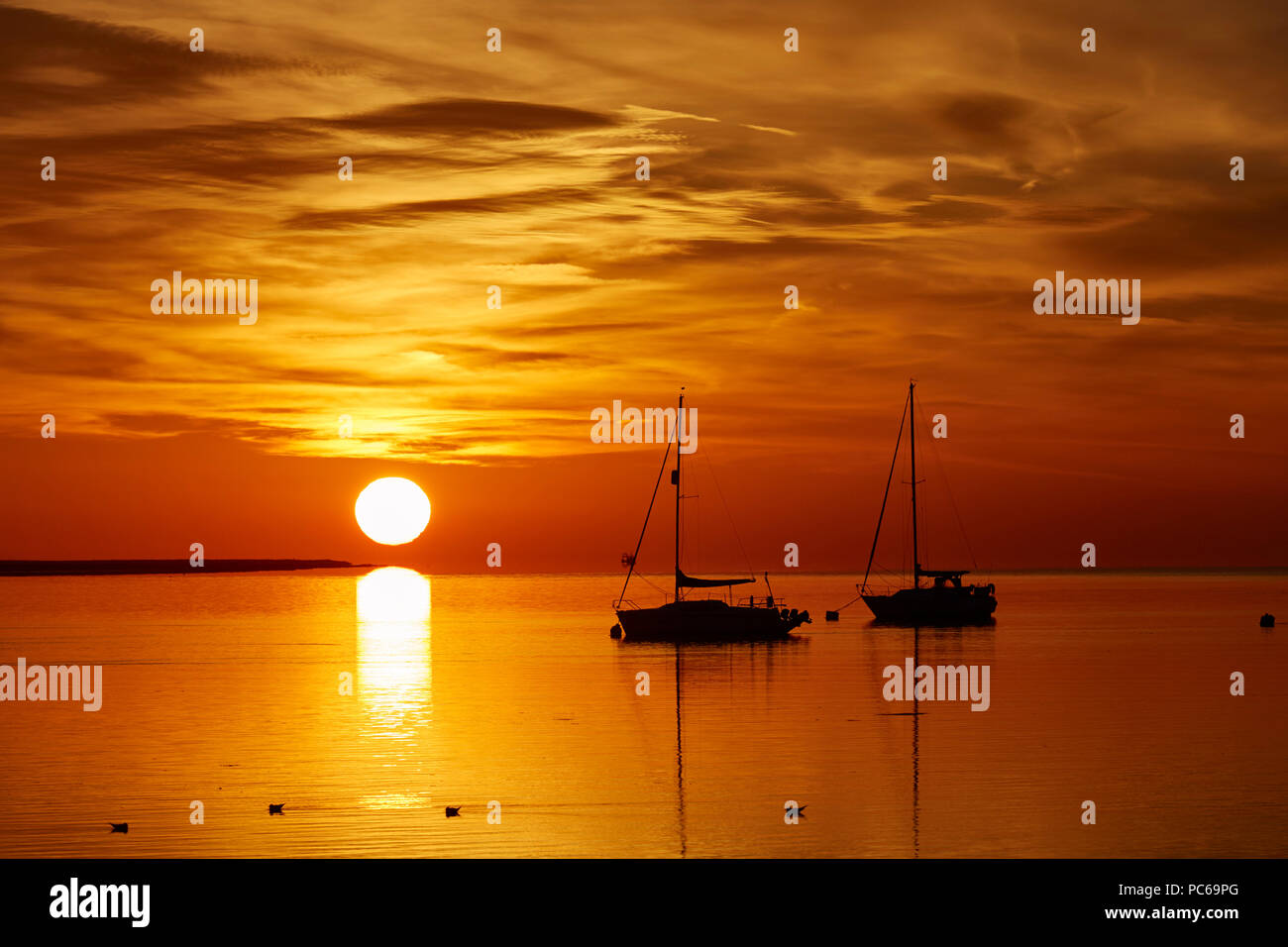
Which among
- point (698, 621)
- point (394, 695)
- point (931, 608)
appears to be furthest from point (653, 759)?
point (931, 608)

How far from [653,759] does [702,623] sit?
4999 cm

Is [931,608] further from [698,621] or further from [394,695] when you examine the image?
[394,695]

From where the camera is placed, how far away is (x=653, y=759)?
138ft

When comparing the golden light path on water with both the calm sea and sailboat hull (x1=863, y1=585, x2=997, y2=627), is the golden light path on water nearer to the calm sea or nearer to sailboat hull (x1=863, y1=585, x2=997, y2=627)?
the calm sea

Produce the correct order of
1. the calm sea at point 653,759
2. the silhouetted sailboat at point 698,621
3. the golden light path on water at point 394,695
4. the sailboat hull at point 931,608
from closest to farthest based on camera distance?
the calm sea at point 653,759 < the golden light path on water at point 394,695 < the silhouetted sailboat at point 698,621 < the sailboat hull at point 931,608

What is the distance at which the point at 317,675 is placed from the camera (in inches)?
3031

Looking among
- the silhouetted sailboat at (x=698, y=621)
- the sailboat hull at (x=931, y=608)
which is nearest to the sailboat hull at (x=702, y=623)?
the silhouetted sailboat at (x=698, y=621)

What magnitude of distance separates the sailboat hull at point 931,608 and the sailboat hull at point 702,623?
19512 mm

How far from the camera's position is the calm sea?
96.7ft

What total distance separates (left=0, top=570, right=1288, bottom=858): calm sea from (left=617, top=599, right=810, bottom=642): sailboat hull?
9.82 feet

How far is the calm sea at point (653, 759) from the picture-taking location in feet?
96.7

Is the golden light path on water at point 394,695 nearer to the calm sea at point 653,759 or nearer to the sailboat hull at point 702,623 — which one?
the calm sea at point 653,759

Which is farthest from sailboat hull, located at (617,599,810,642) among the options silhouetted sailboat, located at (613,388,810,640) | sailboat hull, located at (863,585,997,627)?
sailboat hull, located at (863,585,997,627)
